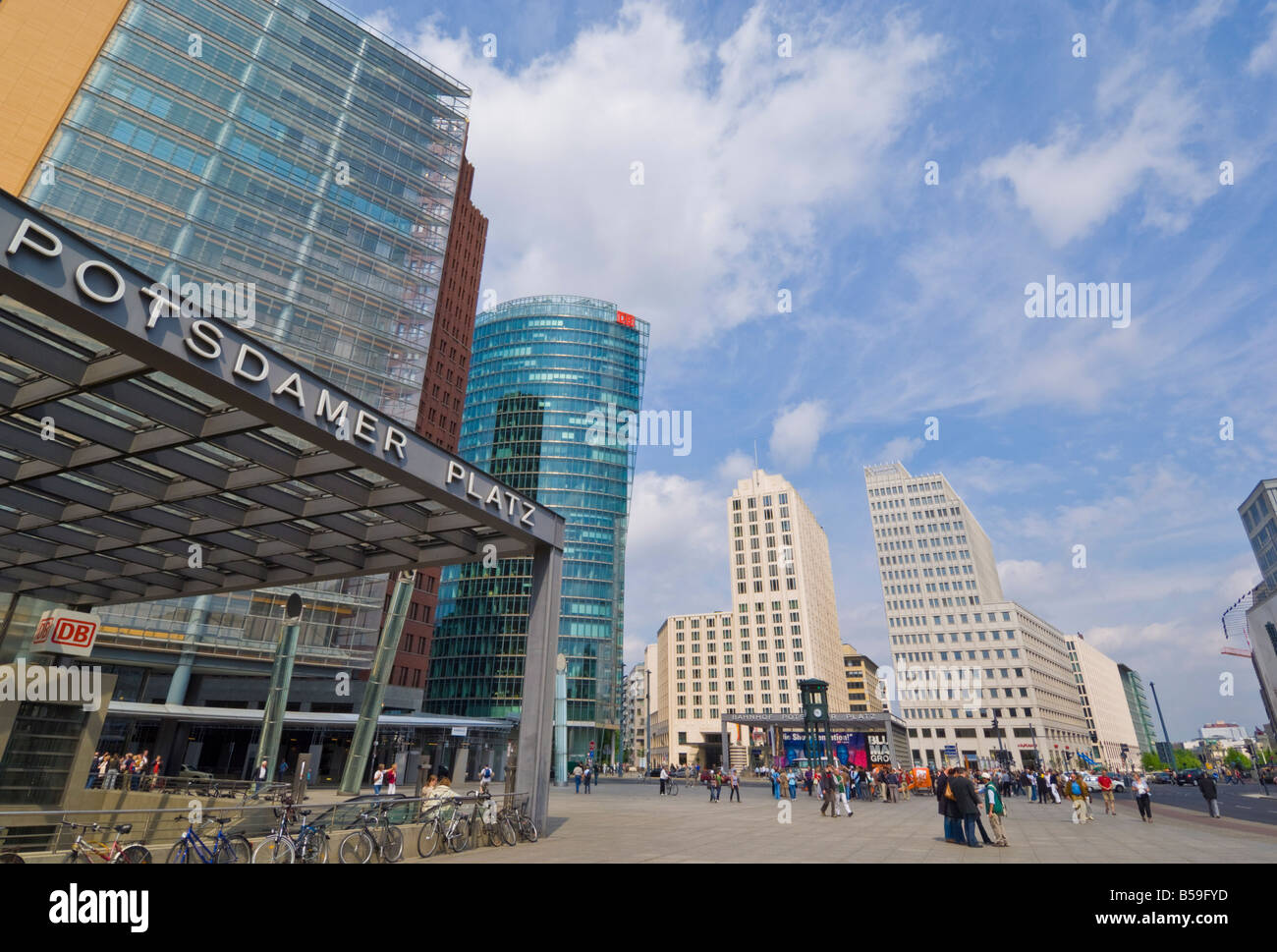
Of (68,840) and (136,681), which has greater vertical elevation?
(136,681)

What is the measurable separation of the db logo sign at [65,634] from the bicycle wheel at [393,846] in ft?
36.8

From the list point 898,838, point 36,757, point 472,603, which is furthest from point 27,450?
point 472,603

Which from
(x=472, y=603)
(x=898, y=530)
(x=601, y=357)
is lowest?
(x=472, y=603)

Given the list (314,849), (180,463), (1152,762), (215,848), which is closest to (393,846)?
(314,849)

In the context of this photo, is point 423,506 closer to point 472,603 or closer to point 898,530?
point 472,603

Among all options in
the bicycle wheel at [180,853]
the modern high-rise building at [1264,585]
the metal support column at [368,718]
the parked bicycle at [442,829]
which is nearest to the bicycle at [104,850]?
the bicycle wheel at [180,853]

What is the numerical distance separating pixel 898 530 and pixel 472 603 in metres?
83.7

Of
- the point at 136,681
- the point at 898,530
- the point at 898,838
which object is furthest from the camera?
the point at 898,530

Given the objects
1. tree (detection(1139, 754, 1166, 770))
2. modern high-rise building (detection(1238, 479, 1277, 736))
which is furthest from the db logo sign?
tree (detection(1139, 754, 1166, 770))

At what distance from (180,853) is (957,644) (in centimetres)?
12849

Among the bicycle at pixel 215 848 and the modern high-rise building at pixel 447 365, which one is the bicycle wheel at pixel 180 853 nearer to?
the bicycle at pixel 215 848

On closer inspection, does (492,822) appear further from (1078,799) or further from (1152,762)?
(1152,762)

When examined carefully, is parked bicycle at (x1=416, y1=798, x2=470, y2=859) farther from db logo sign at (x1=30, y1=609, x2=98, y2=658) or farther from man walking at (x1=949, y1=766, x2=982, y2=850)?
db logo sign at (x1=30, y1=609, x2=98, y2=658)

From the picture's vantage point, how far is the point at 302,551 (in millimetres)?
17547
